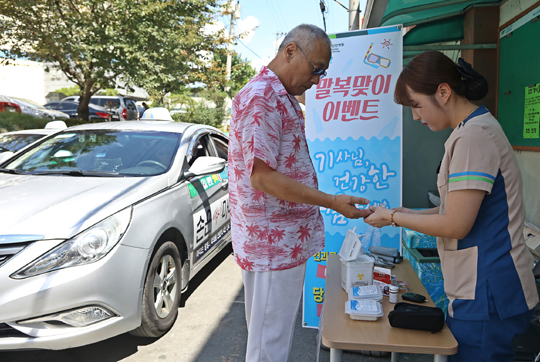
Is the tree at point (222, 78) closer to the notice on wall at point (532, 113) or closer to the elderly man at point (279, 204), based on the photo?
the notice on wall at point (532, 113)

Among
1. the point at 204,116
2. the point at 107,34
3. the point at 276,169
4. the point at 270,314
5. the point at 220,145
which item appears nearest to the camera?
the point at 276,169

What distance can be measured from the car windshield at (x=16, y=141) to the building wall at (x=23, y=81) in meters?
26.1

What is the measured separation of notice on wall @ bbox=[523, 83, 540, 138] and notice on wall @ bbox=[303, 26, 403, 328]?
942mm

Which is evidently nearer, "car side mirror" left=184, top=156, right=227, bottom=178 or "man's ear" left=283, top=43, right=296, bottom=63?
"man's ear" left=283, top=43, right=296, bottom=63

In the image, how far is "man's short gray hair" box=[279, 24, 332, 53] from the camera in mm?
1751

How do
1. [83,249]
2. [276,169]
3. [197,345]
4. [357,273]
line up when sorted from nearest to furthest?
[276,169], [357,273], [83,249], [197,345]

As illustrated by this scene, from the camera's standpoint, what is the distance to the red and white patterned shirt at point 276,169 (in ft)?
5.35

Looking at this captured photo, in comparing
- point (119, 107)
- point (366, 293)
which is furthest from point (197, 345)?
point (119, 107)

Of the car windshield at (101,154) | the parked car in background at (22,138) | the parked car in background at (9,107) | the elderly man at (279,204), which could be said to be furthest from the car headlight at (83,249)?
the parked car in background at (9,107)

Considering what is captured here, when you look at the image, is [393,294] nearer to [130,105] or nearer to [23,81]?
[130,105]

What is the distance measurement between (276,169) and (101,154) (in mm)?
2554

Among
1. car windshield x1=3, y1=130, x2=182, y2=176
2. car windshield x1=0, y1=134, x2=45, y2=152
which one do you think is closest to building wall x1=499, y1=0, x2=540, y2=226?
car windshield x1=3, y1=130, x2=182, y2=176

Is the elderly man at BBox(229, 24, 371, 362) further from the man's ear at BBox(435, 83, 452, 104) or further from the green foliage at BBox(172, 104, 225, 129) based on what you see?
the green foliage at BBox(172, 104, 225, 129)

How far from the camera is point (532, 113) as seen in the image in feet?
Result: 9.69
